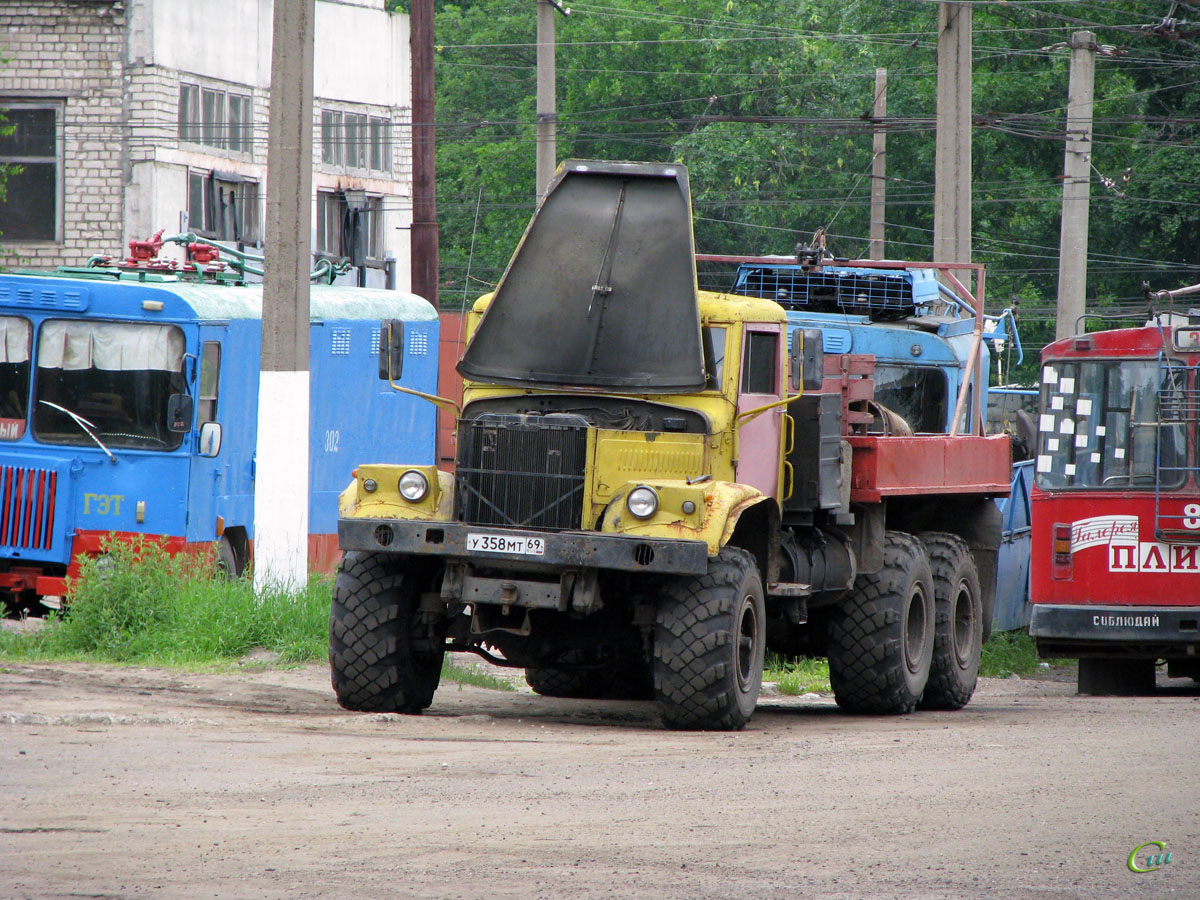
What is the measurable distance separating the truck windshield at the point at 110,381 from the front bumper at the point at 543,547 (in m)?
5.14

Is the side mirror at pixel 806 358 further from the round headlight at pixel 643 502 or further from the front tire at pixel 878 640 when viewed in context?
the front tire at pixel 878 640

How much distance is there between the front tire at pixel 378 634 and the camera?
35.8 feet

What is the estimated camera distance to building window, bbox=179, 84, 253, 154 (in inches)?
1211

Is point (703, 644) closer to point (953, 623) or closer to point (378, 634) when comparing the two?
point (378, 634)

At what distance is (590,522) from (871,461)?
2.80 m

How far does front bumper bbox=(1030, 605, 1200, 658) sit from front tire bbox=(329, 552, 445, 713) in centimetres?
602

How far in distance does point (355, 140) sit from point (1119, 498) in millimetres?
23619

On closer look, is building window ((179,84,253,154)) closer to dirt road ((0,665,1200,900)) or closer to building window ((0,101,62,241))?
building window ((0,101,62,241))

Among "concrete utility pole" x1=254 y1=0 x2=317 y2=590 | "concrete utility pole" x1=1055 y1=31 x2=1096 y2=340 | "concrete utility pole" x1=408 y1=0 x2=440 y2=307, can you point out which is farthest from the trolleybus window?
"concrete utility pole" x1=1055 y1=31 x2=1096 y2=340

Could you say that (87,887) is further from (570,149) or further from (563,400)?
(570,149)

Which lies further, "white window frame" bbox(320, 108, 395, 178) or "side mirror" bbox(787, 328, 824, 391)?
"white window frame" bbox(320, 108, 395, 178)

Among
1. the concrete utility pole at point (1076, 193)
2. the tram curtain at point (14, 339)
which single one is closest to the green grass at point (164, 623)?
the tram curtain at point (14, 339)

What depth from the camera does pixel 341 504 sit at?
1109 centimetres

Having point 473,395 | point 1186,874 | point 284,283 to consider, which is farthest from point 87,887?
point 284,283
